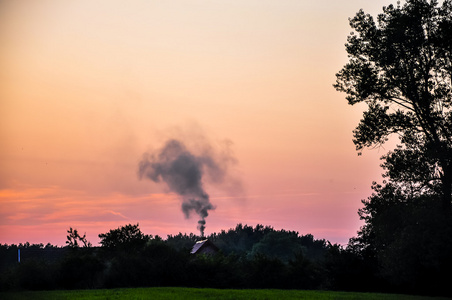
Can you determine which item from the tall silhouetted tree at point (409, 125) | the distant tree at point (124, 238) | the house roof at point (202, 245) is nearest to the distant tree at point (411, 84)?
the tall silhouetted tree at point (409, 125)

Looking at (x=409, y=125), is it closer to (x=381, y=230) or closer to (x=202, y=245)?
(x=381, y=230)

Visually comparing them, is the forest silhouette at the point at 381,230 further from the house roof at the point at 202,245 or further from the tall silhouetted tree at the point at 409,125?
the house roof at the point at 202,245

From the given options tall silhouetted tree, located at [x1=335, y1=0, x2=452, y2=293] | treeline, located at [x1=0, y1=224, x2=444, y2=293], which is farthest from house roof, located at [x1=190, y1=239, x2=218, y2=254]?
tall silhouetted tree, located at [x1=335, y1=0, x2=452, y2=293]

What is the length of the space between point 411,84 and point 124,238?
2542cm

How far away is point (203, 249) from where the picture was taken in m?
80.6

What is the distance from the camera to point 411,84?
39000mm

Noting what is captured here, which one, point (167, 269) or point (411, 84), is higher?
point (411, 84)

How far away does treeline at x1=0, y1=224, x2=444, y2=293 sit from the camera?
44.3 m

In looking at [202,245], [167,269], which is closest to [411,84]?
[167,269]

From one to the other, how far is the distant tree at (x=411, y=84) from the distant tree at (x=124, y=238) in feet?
64.0

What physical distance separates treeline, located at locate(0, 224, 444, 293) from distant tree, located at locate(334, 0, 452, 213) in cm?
980

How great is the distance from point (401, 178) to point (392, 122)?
3.89m

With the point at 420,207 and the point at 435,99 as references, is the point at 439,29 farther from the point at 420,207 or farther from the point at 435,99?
the point at 420,207

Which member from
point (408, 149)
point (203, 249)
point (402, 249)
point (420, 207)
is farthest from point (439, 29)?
point (203, 249)
